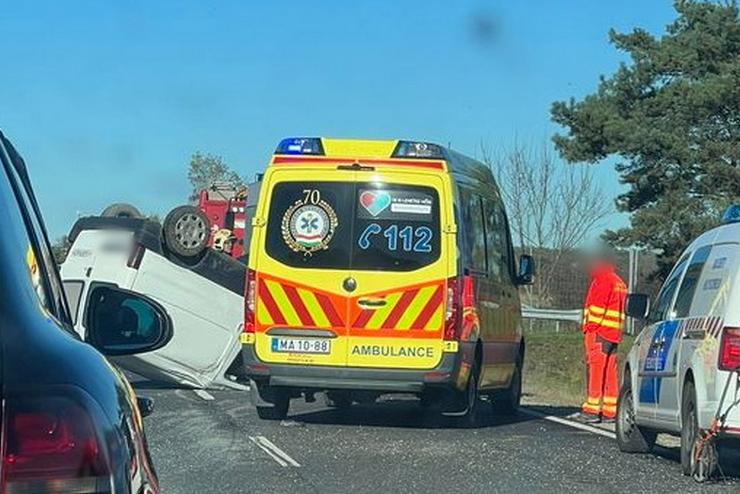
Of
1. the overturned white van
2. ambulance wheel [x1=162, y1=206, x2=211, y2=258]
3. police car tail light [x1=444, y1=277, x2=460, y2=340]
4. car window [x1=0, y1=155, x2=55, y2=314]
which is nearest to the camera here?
car window [x1=0, y1=155, x2=55, y2=314]

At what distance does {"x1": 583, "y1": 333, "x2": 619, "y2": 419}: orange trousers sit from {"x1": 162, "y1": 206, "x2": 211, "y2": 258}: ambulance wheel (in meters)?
4.64

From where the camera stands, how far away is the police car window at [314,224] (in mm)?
13680

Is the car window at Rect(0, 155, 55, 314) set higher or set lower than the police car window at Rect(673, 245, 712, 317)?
lower

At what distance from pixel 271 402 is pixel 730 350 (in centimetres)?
569

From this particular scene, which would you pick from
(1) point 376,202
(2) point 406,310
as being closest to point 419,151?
(1) point 376,202

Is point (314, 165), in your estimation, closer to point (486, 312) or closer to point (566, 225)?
point (486, 312)

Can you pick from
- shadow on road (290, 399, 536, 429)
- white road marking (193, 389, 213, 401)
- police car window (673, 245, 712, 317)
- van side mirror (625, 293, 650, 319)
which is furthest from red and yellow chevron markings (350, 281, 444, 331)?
white road marking (193, 389, 213, 401)

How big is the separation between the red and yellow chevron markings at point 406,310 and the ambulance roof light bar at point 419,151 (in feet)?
3.93

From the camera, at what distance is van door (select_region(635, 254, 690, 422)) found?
1155cm

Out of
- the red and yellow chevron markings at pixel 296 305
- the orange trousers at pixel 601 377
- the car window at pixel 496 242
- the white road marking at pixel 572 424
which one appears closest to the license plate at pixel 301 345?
the red and yellow chevron markings at pixel 296 305

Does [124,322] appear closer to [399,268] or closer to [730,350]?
[730,350]

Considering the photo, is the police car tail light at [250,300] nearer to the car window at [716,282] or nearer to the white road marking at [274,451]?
the white road marking at [274,451]

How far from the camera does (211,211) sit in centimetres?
2667

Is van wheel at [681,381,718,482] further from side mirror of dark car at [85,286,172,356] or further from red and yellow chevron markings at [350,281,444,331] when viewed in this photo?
side mirror of dark car at [85,286,172,356]
